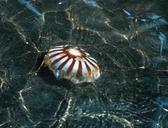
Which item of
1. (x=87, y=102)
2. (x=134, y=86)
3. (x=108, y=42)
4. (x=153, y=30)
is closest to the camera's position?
(x=87, y=102)

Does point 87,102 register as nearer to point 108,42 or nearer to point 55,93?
point 55,93

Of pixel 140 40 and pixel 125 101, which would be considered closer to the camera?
pixel 125 101

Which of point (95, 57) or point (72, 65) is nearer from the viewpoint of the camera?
point (72, 65)

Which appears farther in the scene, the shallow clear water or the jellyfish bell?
the jellyfish bell

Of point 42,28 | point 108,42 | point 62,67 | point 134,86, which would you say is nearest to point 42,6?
point 42,28

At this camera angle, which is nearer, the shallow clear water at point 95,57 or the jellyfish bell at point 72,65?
the shallow clear water at point 95,57
